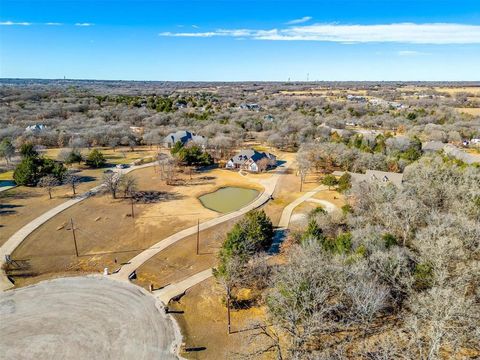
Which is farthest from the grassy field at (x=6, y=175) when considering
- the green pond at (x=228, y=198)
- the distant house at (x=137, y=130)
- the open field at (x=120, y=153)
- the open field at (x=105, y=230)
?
the green pond at (x=228, y=198)

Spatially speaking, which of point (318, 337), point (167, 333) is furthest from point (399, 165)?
point (167, 333)

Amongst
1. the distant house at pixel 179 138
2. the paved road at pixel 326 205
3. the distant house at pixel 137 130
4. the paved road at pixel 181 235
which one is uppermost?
the distant house at pixel 137 130

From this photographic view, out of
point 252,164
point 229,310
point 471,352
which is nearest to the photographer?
point 471,352

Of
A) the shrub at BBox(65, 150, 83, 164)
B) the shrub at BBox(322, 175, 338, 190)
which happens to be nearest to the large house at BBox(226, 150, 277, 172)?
the shrub at BBox(322, 175, 338, 190)

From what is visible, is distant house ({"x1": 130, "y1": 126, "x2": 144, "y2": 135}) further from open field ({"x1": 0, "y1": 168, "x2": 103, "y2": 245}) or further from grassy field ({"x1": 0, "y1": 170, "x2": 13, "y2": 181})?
open field ({"x1": 0, "y1": 168, "x2": 103, "y2": 245})

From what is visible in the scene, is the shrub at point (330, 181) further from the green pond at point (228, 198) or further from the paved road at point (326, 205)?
the green pond at point (228, 198)

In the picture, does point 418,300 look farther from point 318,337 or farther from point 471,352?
point 318,337
